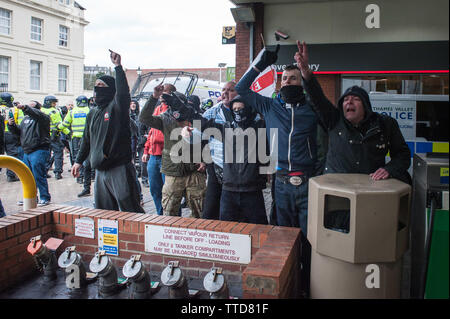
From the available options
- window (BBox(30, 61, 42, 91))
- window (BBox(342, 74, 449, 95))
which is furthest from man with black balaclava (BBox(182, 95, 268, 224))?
window (BBox(30, 61, 42, 91))

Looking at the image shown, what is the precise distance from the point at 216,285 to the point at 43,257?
4.71 ft

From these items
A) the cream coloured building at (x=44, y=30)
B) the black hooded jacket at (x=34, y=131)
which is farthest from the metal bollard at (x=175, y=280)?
the black hooded jacket at (x=34, y=131)

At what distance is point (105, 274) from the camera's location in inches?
110

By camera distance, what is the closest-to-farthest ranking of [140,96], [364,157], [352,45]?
1. [364,157]
2. [352,45]
3. [140,96]

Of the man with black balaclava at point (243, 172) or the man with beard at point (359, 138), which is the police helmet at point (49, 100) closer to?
the man with black balaclava at point (243, 172)

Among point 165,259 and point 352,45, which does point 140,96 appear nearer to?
point 352,45

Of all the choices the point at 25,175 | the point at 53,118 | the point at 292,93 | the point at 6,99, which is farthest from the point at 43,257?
the point at 53,118

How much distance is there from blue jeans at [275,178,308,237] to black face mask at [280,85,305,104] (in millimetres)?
683

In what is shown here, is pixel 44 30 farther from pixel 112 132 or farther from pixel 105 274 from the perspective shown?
pixel 105 274

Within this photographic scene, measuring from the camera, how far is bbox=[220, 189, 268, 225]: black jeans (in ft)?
12.2

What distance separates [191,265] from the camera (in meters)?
3.03

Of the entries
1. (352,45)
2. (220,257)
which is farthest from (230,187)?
(352,45)

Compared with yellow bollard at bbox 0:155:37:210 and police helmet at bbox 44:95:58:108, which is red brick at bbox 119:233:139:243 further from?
police helmet at bbox 44:95:58:108
